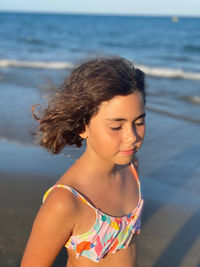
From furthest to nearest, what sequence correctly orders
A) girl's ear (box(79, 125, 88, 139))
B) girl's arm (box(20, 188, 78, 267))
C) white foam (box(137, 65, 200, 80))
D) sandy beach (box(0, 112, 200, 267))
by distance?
white foam (box(137, 65, 200, 80)), sandy beach (box(0, 112, 200, 267)), girl's ear (box(79, 125, 88, 139)), girl's arm (box(20, 188, 78, 267))

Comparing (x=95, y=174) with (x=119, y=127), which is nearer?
(x=119, y=127)

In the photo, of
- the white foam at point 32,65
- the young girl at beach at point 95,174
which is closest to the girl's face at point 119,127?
the young girl at beach at point 95,174

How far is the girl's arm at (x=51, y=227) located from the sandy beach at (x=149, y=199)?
1.10m

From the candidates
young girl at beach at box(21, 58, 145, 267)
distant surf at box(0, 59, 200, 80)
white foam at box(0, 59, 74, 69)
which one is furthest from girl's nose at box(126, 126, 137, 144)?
white foam at box(0, 59, 74, 69)

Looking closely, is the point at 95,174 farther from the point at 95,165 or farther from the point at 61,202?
the point at 61,202

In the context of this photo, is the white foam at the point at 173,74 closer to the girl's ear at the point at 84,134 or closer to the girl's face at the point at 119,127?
the girl's ear at the point at 84,134

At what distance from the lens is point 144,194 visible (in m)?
3.47

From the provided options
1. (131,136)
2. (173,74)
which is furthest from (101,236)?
(173,74)

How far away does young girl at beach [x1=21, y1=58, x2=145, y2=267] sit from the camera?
151 cm

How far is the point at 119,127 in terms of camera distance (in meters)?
1.58

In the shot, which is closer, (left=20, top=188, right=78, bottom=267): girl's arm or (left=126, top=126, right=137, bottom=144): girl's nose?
(left=20, top=188, right=78, bottom=267): girl's arm

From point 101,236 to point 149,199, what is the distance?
180 centimetres

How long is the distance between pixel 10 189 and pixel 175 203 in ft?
5.52

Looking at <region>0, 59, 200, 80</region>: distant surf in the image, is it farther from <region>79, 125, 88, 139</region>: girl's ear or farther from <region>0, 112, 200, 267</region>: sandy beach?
<region>79, 125, 88, 139</region>: girl's ear
